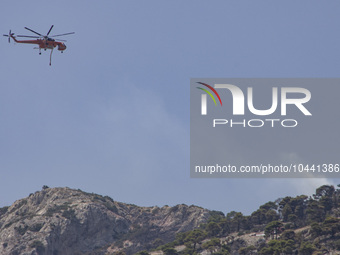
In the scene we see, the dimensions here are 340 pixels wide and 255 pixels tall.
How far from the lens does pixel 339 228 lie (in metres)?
161

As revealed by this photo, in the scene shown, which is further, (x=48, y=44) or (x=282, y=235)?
(x=282, y=235)

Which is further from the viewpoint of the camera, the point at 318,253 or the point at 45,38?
the point at 318,253

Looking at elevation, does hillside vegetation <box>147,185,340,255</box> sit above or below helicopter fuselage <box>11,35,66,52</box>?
below

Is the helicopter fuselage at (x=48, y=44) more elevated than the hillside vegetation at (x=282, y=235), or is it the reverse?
the helicopter fuselage at (x=48, y=44)

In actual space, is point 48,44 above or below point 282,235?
above

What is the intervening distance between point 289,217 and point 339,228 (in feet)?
87.0

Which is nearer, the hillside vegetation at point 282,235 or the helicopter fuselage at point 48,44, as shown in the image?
the helicopter fuselage at point 48,44

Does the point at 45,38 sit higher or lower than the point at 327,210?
higher

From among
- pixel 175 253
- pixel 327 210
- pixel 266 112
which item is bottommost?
pixel 175 253

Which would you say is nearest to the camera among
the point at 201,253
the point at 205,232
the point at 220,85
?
the point at 220,85

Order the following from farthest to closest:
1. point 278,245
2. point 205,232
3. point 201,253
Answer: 1. point 205,232
2. point 201,253
3. point 278,245

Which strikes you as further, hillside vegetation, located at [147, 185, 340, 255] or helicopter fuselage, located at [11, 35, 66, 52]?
hillside vegetation, located at [147, 185, 340, 255]

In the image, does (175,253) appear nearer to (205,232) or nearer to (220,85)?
(205,232)

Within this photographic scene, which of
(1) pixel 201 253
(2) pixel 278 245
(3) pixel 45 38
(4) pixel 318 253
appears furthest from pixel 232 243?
(3) pixel 45 38
